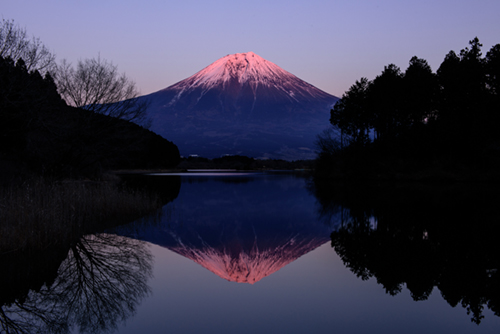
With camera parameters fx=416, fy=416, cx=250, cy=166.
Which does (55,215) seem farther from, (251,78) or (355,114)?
(251,78)

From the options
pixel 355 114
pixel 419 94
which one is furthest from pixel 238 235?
pixel 355 114

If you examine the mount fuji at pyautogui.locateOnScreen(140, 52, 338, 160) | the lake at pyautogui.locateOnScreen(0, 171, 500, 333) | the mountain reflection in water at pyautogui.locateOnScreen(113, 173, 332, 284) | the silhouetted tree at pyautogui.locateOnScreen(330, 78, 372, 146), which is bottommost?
the mountain reflection in water at pyautogui.locateOnScreen(113, 173, 332, 284)

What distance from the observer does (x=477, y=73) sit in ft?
110

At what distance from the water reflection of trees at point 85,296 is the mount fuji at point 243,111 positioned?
119223 millimetres

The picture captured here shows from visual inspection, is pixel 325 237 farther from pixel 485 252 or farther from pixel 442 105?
pixel 442 105

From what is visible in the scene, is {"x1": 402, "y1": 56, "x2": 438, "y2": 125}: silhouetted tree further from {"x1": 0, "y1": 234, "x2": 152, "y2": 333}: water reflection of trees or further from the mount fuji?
the mount fuji

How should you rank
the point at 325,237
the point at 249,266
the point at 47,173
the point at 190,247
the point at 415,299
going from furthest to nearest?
the point at 47,173
the point at 325,237
the point at 190,247
the point at 249,266
the point at 415,299

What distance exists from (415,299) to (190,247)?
5.09m

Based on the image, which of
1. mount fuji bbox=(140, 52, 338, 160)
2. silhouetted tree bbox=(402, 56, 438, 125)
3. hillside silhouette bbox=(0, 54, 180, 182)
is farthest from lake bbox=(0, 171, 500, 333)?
mount fuji bbox=(140, 52, 338, 160)

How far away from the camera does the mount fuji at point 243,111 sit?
13300 cm

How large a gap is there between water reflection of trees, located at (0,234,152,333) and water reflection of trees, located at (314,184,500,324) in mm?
3538

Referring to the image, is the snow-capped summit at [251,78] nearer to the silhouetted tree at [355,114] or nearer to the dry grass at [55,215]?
the silhouetted tree at [355,114]

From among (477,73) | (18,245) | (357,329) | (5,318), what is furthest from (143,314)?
(477,73)

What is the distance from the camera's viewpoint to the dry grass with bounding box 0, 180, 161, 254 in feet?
24.9
